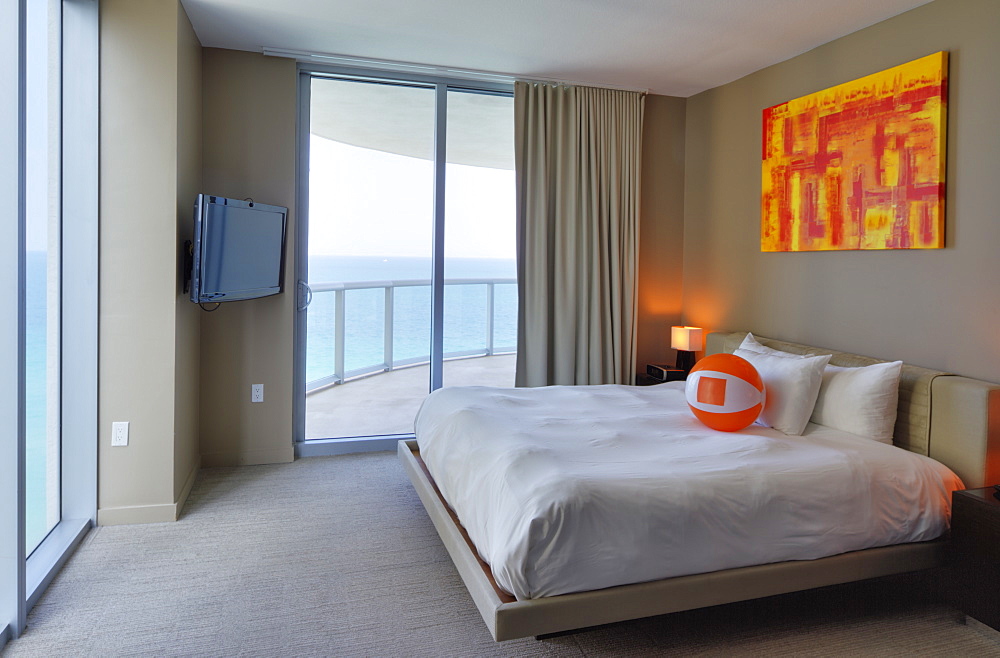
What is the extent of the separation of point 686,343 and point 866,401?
6.14 feet

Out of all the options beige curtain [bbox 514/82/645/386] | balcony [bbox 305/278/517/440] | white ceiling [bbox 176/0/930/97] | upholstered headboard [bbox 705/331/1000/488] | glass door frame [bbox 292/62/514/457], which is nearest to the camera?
upholstered headboard [bbox 705/331/1000/488]

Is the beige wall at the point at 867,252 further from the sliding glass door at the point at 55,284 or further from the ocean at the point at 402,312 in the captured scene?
the sliding glass door at the point at 55,284

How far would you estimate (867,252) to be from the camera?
146 inches

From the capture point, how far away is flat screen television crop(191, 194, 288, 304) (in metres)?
3.44

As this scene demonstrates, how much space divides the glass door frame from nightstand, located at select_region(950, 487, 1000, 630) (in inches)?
130

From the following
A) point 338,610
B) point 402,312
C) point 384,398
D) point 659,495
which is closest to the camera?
point 659,495

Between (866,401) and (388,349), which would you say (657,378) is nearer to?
(866,401)

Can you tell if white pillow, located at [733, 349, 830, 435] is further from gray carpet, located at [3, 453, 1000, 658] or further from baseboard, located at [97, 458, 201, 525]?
baseboard, located at [97, 458, 201, 525]

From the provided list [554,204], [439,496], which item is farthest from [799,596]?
[554,204]

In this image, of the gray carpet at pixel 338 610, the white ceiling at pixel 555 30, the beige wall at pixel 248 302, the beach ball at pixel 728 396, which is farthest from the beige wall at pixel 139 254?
the beach ball at pixel 728 396

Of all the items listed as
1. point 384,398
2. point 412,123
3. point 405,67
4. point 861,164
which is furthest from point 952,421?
point 384,398

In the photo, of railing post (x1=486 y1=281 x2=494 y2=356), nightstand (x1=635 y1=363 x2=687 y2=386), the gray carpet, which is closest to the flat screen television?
the gray carpet

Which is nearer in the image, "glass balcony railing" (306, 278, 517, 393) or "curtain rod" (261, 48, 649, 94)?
"curtain rod" (261, 48, 649, 94)

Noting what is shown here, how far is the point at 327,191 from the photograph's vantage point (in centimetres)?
496
